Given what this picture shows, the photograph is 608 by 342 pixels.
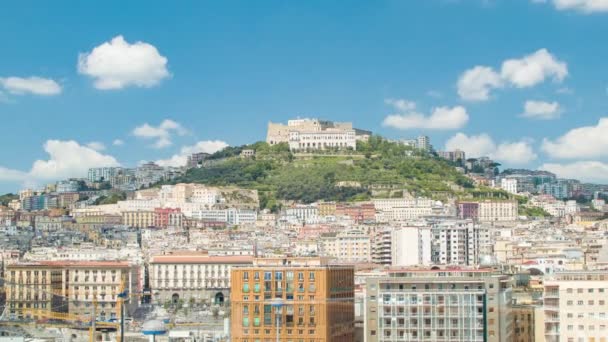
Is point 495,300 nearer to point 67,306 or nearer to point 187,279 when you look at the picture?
point 67,306

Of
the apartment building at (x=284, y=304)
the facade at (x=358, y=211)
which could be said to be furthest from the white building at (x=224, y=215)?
the apartment building at (x=284, y=304)

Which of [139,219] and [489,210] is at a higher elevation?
[489,210]

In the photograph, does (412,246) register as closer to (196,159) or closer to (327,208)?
(327,208)

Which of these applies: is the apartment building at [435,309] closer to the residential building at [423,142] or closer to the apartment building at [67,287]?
the apartment building at [67,287]

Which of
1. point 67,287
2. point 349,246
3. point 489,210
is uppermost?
point 489,210

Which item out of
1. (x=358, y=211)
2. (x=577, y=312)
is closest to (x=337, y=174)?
(x=358, y=211)

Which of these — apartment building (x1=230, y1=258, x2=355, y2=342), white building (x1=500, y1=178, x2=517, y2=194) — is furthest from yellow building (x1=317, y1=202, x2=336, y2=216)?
apartment building (x1=230, y1=258, x2=355, y2=342)
